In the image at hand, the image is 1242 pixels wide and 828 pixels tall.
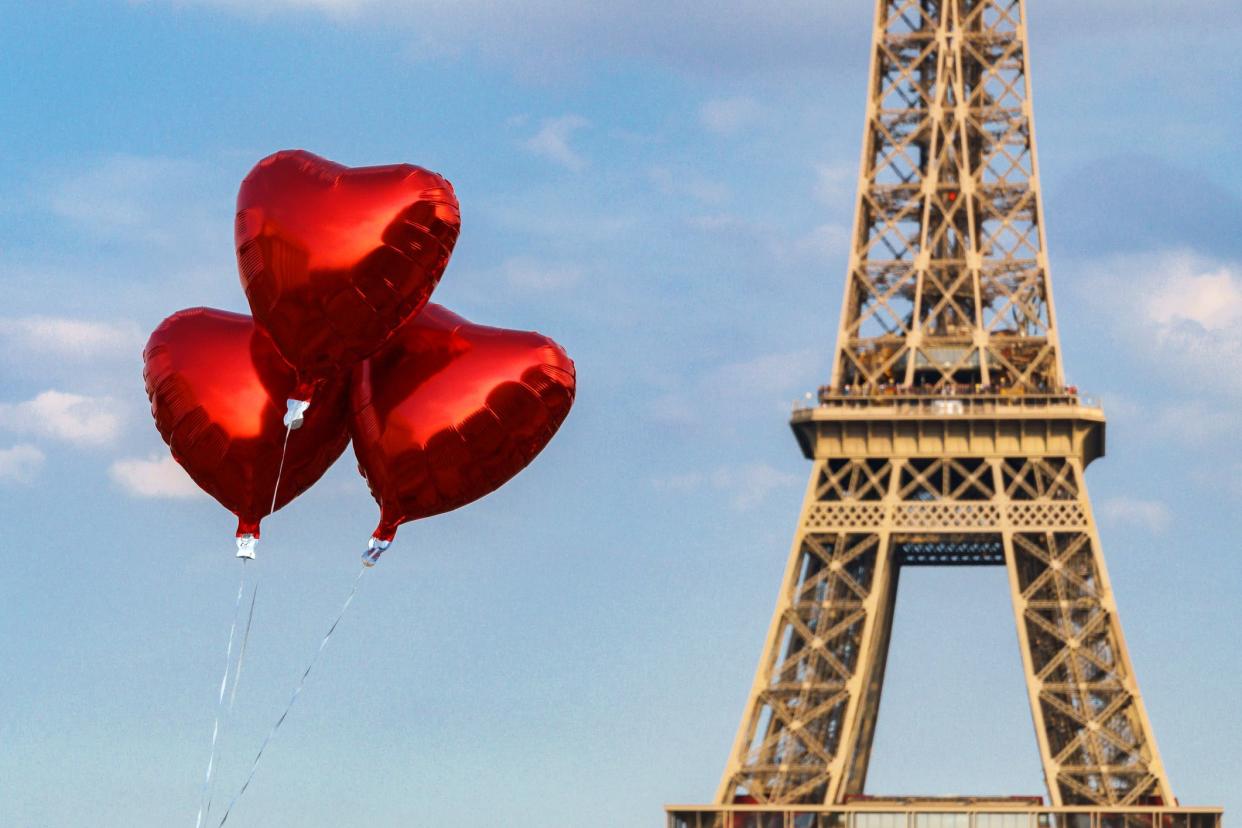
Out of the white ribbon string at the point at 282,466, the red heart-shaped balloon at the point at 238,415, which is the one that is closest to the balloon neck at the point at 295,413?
the white ribbon string at the point at 282,466

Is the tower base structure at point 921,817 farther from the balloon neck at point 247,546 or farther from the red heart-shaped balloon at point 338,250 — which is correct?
the red heart-shaped balloon at point 338,250

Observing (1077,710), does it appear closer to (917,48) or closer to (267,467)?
(917,48)

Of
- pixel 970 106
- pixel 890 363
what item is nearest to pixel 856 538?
pixel 890 363

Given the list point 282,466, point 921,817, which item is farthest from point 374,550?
point 921,817

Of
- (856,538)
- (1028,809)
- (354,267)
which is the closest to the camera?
(354,267)

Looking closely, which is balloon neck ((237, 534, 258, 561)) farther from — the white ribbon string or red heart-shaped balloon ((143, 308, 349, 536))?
the white ribbon string

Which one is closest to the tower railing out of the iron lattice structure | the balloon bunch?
the iron lattice structure

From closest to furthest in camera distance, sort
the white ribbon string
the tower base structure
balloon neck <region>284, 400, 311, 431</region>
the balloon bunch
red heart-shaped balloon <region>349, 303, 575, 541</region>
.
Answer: the balloon bunch → balloon neck <region>284, 400, 311, 431</region> → red heart-shaped balloon <region>349, 303, 575, 541</region> → the white ribbon string → the tower base structure
